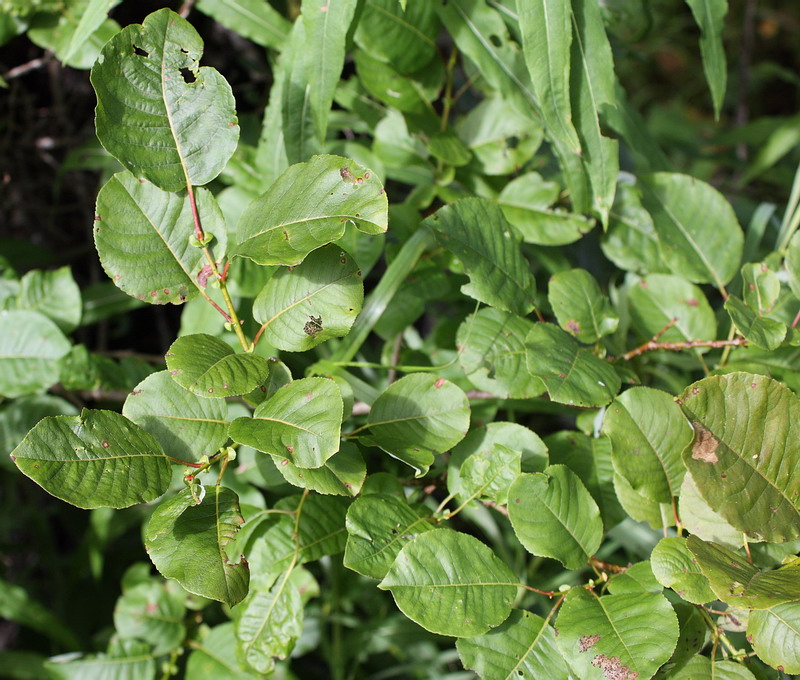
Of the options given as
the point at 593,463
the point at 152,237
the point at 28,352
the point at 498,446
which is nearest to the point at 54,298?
the point at 28,352

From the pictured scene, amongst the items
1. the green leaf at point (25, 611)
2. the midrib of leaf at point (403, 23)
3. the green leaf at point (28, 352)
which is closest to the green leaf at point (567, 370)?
the midrib of leaf at point (403, 23)

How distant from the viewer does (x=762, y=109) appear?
3.16m

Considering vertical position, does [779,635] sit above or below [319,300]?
below

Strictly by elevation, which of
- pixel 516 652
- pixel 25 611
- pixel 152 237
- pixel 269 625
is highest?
pixel 152 237

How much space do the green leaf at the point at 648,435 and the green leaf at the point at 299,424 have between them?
12.6 inches

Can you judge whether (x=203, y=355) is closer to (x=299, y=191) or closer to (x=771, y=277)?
(x=299, y=191)

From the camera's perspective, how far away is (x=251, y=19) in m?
1.09

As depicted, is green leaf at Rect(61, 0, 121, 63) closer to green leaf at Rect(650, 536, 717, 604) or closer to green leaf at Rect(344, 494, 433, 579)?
green leaf at Rect(344, 494, 433, 579)

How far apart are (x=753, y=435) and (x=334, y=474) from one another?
445 mm

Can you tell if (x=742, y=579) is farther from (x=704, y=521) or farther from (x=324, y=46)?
(x=324, y=46)

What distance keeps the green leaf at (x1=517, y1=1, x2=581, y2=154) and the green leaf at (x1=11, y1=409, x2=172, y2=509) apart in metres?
0.61

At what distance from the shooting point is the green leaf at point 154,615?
1013 millimetres

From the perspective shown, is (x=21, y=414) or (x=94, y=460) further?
(x=21, y=414)

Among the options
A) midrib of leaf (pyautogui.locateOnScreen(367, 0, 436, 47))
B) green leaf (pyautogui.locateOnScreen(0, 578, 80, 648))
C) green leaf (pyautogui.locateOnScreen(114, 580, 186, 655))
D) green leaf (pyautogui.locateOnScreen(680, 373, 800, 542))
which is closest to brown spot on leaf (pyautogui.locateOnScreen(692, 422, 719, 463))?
green leaf (pyautogui.locateOnScreen(680, 373, 800, 542))
